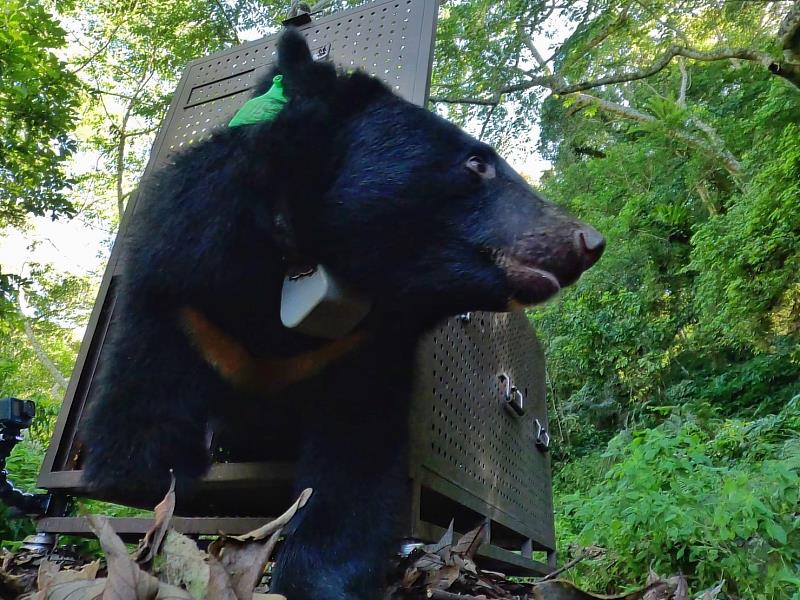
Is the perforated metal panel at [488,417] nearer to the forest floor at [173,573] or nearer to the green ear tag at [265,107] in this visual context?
the forest floor at [173,573]

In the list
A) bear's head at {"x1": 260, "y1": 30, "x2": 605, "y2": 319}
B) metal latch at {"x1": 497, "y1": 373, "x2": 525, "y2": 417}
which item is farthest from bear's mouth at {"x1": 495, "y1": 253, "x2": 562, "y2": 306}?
metal latch at {"x1": 497, "y1": 373, "x2": 525, "y2": 417}

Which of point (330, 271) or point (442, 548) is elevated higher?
point (330, 271)

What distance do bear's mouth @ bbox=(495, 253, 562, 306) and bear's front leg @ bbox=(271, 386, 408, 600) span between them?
0.47 metres

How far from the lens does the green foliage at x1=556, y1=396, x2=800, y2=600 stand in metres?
2.61

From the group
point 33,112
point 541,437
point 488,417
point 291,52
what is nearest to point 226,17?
point 33,112

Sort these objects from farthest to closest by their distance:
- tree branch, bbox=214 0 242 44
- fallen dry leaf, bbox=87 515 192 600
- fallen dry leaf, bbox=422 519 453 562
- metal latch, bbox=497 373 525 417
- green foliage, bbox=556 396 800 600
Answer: tree branch, bbox=214 0 242 44 < metal latch, bbox=497 373 525 417 < green foliage, bbox=556 396 800 600 < fallen dry leaf, bbox=422 519 453 562 < fallen dry leaf, bbox=87 515 192 600

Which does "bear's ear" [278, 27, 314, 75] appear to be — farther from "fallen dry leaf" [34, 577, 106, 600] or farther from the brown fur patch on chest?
"fallen dry leaf" [34, 577, 106, 600]

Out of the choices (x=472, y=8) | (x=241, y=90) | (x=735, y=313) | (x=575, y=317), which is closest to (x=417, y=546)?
(x=241, y=90)

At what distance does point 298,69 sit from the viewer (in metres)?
1.57

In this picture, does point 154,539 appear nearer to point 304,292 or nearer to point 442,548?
point 304,292

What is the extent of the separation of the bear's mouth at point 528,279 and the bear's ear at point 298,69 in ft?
2.03

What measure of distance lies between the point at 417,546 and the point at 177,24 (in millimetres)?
10525

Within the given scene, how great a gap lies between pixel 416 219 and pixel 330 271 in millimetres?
236

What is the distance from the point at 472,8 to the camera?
9719 millimetres
